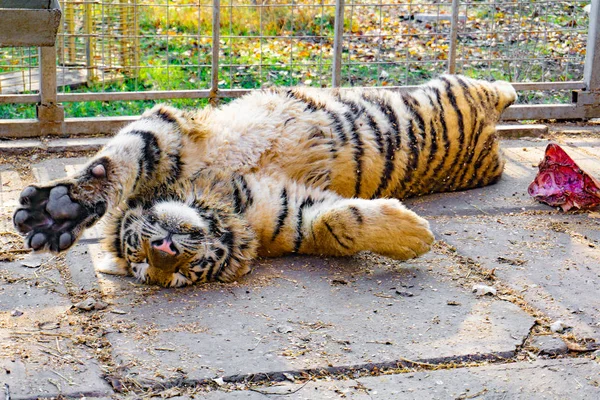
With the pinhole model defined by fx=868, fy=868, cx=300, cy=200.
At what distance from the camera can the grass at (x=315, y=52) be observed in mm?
6910

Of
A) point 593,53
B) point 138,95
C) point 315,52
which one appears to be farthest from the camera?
point 315,52

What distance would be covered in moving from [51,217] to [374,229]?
4.39ft

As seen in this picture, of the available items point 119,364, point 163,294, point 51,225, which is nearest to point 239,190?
point 163,294

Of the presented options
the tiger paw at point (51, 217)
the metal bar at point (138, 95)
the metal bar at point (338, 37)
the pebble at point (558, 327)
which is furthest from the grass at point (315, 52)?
the pebble at point (558, 327)

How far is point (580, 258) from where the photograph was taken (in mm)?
4035

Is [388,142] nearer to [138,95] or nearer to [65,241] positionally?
[65,241]

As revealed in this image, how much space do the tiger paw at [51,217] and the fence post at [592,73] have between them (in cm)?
464

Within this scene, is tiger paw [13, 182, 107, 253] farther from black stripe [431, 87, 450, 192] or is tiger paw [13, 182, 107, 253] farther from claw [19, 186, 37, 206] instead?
black stripe [431, 87, 450, 192]

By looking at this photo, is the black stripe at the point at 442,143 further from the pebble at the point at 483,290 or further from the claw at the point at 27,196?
the claw at the point at 27,196

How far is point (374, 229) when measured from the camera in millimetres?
3740

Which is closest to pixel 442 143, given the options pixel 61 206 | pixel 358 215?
pixel 358 215

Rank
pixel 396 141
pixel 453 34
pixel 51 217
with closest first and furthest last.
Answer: pixel 51 217, pixel 396 141, pixel 453 34

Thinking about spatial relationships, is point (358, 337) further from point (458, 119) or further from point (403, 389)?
point (458, 119)

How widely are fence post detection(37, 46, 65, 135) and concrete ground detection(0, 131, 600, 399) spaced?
174 cm
